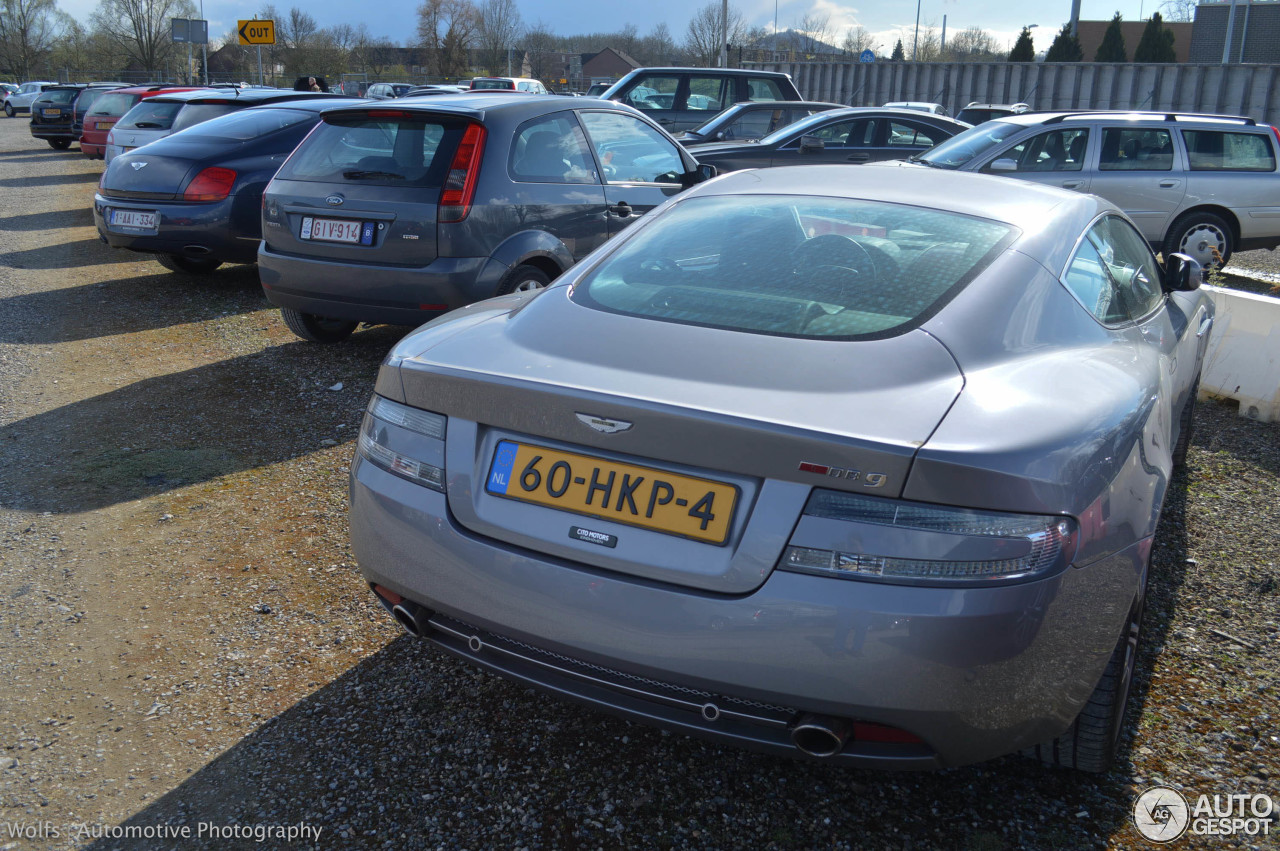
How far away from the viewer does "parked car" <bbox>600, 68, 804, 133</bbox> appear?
15.1 meters

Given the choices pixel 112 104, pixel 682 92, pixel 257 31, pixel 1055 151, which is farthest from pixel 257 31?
pixel 1055 151

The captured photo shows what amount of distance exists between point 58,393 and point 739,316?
4.78 m

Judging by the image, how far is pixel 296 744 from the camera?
2.60 m

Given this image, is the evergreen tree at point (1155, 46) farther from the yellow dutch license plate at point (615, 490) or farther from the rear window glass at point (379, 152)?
the yellow dutch license plate at point (615, 490)

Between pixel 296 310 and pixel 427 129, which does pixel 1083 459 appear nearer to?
pixel 427 129

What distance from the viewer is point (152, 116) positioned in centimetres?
1259

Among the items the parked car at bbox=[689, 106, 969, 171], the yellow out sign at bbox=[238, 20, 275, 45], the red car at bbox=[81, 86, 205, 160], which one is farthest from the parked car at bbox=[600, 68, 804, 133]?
the yellow out sign at bbox=[238, 20, 275, 45]

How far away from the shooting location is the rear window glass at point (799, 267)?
2441 mm

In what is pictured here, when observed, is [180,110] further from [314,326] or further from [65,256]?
[314,326]

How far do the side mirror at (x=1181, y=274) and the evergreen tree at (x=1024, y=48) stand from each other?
47998 mm

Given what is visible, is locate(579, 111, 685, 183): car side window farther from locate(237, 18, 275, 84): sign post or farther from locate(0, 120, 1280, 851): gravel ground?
locate(237, 18, 275, 84): sign post

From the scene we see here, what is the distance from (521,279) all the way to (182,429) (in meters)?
2.04

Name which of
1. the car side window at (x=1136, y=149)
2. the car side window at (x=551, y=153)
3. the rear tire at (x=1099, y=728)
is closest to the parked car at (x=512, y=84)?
the car side window at (x=1136, y=149)

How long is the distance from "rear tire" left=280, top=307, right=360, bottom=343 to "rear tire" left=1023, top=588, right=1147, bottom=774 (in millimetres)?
5216
